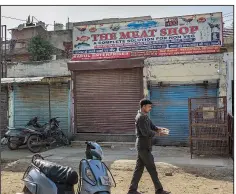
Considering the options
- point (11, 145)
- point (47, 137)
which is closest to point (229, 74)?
point (47, 137)

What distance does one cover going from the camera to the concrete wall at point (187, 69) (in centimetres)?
1064

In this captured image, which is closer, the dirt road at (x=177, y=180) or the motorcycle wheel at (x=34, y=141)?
the dirt road at (x=177, y=180)

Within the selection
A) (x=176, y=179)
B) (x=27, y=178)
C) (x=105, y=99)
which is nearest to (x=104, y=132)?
(x=105, y=99)

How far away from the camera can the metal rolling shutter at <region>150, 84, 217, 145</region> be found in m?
11.1

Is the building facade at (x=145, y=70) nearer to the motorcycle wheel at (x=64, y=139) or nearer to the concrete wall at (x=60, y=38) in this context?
the motorcycle wheel at (x=64, y=139)

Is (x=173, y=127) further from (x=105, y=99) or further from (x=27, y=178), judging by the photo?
(x=27, y=178)

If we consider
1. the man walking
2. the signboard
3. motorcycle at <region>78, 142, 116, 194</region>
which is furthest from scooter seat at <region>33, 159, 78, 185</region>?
the signboard

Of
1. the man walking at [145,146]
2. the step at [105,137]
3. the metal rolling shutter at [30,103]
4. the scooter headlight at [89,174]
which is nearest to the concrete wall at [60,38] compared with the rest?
the metal rolling shutter at [30,103]

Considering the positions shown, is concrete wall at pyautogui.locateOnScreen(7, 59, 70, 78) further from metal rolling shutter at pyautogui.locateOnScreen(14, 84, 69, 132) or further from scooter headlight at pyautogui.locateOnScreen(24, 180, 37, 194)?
scooter headlight at pyautogui.locateOnScreen(24, 180, 37, 194)

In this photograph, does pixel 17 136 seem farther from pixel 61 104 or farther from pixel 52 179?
pixel 52 179

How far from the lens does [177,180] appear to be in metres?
6.68

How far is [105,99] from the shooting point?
39.0 ft

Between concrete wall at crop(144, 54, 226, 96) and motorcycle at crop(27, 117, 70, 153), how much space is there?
3.42m

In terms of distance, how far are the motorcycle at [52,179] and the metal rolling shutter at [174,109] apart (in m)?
7.17
